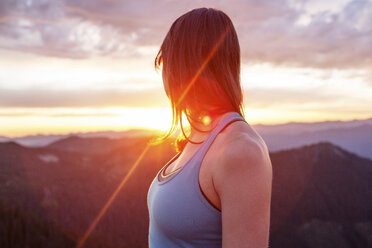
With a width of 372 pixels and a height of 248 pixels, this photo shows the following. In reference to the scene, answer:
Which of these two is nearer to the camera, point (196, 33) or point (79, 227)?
point (196, 33)

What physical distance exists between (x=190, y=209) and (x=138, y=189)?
113678 mm

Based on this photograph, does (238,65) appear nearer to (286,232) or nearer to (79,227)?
(79,227)

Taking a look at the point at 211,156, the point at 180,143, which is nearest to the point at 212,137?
the point at 211,156

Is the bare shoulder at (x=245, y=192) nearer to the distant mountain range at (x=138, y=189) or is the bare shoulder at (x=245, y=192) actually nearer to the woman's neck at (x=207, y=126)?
the woman's neck at (x=207, y=126)

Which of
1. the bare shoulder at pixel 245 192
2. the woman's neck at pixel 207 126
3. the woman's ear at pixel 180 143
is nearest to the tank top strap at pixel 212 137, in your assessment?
the woman's neck at pixel 207 126

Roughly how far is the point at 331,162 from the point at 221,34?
177201mm

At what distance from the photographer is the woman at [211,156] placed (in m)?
1.60

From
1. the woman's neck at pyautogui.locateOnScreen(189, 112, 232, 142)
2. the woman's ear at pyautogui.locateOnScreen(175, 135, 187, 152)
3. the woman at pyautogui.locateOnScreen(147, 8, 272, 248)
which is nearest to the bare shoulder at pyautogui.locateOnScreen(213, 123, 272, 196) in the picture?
the woman at pyautogui.locateOnScreen(147, 8, 272, 248)

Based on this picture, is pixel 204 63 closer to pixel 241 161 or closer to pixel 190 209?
pixel 241 161

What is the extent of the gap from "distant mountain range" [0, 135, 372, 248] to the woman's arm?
50.8 metres

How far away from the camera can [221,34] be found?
81.6 inches

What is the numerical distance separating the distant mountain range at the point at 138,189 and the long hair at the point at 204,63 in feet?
166

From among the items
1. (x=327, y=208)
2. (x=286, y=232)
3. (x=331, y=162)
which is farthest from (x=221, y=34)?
(x=331, y=162)

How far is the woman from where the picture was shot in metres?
1.60
